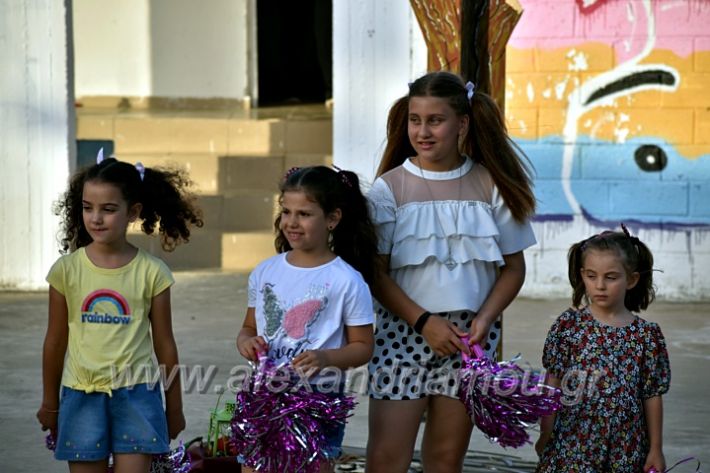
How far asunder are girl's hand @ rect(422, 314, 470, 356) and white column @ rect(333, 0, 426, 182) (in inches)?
172

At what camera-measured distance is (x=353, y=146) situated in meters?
8.02

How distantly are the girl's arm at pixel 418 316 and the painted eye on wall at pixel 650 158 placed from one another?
4522 mm

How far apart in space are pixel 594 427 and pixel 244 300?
177 inches

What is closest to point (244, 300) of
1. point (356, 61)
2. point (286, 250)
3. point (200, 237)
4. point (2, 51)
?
point (200, 237)

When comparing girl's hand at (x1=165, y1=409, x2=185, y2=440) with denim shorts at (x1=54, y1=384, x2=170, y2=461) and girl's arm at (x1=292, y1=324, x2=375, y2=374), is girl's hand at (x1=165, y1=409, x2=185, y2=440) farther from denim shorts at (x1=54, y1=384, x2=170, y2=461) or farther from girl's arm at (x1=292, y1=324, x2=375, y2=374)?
girl's arm at (x1=292, y1=324, x2=375, y2=374)

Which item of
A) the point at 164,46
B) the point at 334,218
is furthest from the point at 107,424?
the point at 164,46

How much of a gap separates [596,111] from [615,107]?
0.12 metres

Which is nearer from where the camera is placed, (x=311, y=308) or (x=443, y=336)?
(x=311, y=308)

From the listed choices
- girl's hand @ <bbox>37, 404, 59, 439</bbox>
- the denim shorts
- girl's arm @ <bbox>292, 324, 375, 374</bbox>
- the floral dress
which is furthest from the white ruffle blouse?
girl's hand @ <bbox>37, 404, 59, 439</bbox>

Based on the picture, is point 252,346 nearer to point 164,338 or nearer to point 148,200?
point 164,338

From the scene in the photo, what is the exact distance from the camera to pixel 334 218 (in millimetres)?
3535

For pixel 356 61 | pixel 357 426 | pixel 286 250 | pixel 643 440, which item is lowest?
pixel 357 426

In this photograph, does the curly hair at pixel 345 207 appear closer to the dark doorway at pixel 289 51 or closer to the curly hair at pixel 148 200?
the curly hair at pixel 148 200

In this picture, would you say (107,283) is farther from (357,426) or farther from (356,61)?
(356,61)
